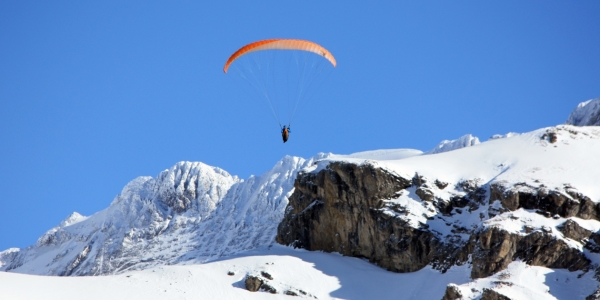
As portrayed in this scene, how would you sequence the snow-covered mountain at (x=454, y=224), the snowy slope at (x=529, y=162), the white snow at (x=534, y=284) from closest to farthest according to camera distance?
the white snow at (x=534, y=284)
the snow-covered mountain at (x=454, y=224)
the snowy slope at (x=529, y=162)

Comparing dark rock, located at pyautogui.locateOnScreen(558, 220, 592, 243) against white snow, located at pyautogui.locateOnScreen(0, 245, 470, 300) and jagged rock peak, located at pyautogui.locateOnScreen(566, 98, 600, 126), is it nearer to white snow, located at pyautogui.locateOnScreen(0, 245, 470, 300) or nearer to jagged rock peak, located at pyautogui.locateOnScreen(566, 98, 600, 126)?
white snow, located at pyautogui.locateOnScreen(0, 245, 470, 300)

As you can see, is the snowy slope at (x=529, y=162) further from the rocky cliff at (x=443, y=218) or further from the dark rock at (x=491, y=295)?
the dark rock at (x=491, y=295)

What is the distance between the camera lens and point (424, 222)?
9381 cm

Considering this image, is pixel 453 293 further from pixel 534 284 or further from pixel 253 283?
pixel 253 283

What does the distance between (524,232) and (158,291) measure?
3485 cm

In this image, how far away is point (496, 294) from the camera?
70250 millimetres

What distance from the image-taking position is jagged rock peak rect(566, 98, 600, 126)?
12514 centimetres

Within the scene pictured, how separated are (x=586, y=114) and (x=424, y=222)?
49.8 meters

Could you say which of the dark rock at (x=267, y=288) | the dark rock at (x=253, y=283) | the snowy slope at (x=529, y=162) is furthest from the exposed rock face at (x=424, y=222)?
the dark rock at (x=253, y=283)

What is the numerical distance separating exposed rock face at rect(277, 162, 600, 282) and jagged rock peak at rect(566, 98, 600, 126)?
122 ft

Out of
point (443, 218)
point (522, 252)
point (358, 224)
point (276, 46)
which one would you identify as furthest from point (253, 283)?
point (276, 46)

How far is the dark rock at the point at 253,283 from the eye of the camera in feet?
283

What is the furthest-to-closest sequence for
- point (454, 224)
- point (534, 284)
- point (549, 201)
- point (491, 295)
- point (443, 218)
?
1. point (443, 218)
2. point (454, 224)
3. point (549, 201)
4. point (534, 284)
5. point (491, 295)

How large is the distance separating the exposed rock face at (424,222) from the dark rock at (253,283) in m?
15.3
